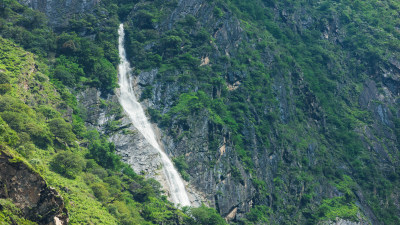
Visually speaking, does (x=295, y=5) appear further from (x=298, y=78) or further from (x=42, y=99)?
(x=42, y=99)

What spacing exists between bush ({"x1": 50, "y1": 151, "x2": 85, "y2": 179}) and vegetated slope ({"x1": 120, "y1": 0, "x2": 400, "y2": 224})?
61.9 ft

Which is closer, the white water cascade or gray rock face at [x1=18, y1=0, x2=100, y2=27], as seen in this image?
the white water cascade

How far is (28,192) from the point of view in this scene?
1113 inches

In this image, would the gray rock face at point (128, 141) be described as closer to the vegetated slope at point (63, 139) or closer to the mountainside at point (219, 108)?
the mountainside at point (219, 108)

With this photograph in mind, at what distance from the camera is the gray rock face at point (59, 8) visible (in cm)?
7371

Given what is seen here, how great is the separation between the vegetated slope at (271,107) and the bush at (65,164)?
18.9 metres

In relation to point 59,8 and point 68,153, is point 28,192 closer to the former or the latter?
point 68,153

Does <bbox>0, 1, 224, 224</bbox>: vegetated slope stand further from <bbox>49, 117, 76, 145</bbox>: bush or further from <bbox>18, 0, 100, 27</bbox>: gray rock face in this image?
<bbox>18, 0, 100, 27</bbox>: gray rock face

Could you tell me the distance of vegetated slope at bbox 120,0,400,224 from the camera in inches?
2596

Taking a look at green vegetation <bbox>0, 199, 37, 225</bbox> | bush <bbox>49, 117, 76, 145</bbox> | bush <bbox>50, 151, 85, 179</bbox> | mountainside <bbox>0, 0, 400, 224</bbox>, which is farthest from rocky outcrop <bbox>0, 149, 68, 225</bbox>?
bush <bbox>49, 117, 76, 145</bbox>

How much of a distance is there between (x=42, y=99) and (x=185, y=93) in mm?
22578

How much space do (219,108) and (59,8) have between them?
103ft

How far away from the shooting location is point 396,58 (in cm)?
9200

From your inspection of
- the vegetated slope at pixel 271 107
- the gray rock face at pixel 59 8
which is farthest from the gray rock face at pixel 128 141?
the gray rock face at pixel 59 8
